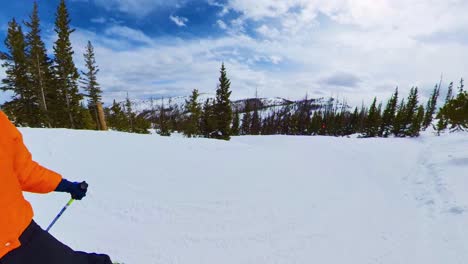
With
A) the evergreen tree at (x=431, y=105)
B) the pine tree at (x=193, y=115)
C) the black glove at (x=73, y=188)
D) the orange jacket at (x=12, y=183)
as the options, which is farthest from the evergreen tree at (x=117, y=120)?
the evergreen tree at (x=431, y=105)

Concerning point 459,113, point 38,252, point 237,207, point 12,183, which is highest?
point 459,113

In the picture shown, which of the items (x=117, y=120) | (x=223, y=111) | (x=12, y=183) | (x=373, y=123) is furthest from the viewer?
(x=373, y=123)

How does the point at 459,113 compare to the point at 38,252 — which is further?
the point at 459,113

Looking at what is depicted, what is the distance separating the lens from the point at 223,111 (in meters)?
33.0

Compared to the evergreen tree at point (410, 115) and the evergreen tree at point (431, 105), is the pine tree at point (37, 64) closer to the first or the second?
the evergreen tree at point (410, 115)

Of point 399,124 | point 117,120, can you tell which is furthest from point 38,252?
point 399,124

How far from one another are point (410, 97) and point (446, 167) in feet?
165

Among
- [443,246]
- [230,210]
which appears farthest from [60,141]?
[443,246]

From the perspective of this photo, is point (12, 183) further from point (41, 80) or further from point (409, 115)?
point (409, 115)

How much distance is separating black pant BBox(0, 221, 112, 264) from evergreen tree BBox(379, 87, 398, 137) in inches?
2430

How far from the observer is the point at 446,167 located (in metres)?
11.7

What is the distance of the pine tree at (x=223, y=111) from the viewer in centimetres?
3281

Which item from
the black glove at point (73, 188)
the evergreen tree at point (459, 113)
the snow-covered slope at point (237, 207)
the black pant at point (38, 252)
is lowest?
the snow-covered slope at point (237, 207)

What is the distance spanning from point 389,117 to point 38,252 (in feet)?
204
